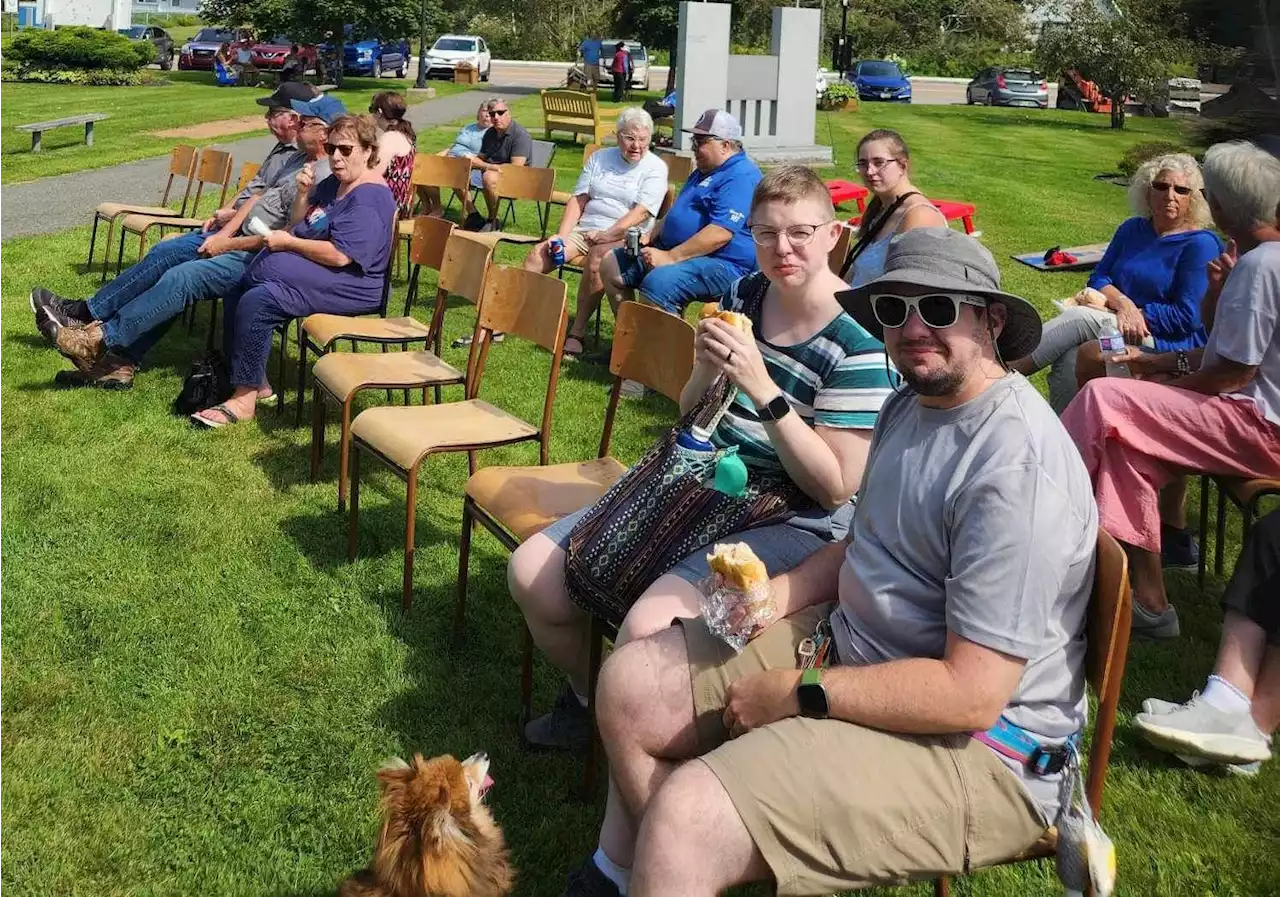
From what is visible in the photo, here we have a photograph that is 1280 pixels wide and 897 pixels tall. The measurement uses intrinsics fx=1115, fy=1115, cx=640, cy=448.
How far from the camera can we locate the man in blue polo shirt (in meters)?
6.26

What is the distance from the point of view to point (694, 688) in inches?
85.2

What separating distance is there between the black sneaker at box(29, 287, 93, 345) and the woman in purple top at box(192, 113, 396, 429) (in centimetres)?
106

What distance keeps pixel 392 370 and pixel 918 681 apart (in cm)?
330

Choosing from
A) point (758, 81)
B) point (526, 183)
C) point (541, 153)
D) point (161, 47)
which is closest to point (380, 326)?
point (526, 183)

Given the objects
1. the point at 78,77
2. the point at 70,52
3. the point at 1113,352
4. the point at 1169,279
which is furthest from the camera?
the point at 70,52

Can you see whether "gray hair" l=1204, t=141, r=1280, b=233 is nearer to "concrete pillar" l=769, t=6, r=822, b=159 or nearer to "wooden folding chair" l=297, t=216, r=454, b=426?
"wooden folding chair" l=297, t=216, r=454, b=426

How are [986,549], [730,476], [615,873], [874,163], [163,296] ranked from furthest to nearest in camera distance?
1. [163,296]
2. [874,163]
3. [730,476]
4. [615,873]
5. [986,549]

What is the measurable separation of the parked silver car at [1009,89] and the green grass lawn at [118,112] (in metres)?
15.0

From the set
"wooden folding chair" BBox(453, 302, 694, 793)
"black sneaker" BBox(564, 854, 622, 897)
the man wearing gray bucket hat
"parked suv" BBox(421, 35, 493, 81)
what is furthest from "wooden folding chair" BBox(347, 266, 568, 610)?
"parked suv" BBox(421, 35, 493, 81)

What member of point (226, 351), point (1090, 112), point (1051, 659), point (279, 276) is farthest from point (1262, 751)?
point (1090, 112)

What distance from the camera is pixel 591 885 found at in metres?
2.20

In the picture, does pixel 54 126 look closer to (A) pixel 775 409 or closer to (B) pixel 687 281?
(B) pixel 687 281

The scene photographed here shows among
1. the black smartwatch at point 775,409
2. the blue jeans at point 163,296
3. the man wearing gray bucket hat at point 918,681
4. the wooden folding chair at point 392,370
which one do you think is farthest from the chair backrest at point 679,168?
the man wearing gray bucket hat at point 918,681

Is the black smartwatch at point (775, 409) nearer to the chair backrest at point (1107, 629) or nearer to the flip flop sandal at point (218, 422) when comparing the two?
the chair backrest at point (1107, 629)
